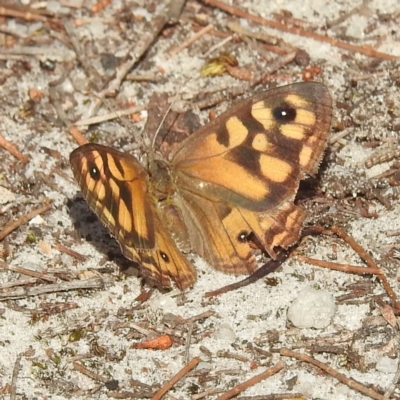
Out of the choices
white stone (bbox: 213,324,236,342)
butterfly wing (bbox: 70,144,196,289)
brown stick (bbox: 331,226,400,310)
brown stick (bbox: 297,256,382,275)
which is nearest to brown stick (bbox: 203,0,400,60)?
brown stick (bbox: 331,226,400,310)

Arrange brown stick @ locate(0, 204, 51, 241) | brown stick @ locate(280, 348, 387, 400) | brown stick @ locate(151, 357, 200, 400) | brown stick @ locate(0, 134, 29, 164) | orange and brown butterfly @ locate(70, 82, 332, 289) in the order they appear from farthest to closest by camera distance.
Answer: brown stick @ locate(0, 134, 29, 164) < brown stick @ locate(0, 204, 51, 241) < orange and brown butterfly @ locate(70, 82, 332, 289) < brown stick @ locate(151, 357, 200, 400) < brown stick @ locate(280, 348, 387, 400)

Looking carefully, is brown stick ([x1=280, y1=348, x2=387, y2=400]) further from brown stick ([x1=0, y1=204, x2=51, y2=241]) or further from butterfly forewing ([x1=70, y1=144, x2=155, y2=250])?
brown stick ([x1=0, y1=204, x2=51, y2=241])

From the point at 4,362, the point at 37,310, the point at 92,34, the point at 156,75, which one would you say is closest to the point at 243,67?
the point at 156,75

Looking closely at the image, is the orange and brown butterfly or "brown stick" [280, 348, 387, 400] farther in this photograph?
the orange and brown butterfly

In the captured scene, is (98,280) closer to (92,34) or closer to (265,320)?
(265,320)

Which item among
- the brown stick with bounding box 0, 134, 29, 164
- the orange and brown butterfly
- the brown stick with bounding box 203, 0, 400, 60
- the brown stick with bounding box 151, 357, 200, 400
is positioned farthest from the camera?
the brown stick with bounding box 203, 0, 400, 60

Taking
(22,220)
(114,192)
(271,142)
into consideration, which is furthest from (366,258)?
(22,220)
